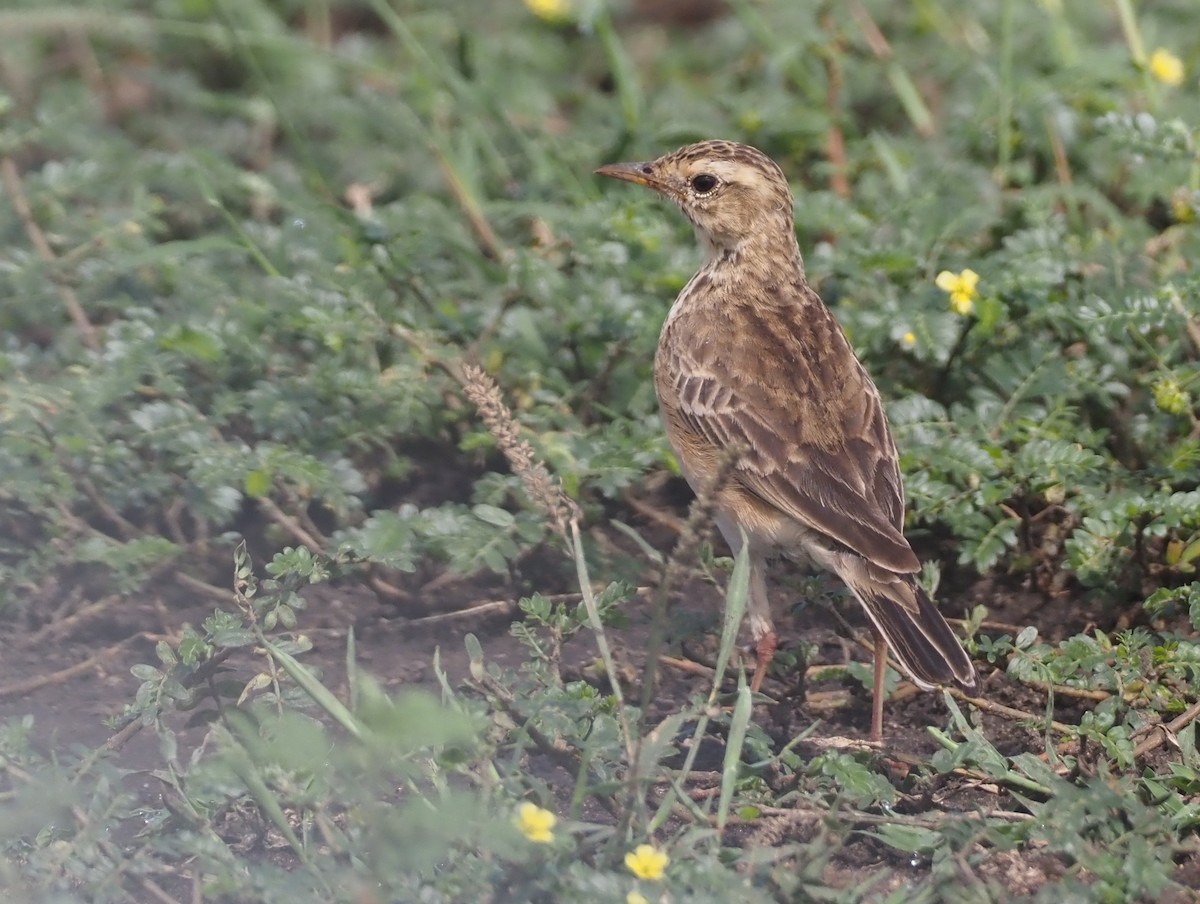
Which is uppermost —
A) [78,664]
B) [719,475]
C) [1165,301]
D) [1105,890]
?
[719,475]

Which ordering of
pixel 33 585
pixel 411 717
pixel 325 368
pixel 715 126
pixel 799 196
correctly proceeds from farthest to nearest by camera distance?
pixel 715 126 < pixel 799 196 < pixel 325 368 < pixel 33 585 < pixel 411 717

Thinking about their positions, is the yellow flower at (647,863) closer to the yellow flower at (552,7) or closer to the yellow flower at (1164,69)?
the yellow flower at (1164,69)

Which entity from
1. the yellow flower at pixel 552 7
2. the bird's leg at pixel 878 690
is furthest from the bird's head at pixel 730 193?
the yellow flower at pixel 552 7

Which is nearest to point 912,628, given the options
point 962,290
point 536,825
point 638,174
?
point 536,825

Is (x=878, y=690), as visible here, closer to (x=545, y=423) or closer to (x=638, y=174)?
(x=545, y=423)

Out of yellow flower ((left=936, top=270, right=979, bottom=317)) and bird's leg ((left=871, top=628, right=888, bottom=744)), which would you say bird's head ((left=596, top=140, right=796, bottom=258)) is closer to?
yellow flower ((left=936, top=270, right=979, bottom=317))

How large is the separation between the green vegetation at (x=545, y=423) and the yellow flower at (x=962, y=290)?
2 centimetres

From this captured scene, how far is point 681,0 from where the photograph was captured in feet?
32.7

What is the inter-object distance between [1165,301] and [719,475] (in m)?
2.68

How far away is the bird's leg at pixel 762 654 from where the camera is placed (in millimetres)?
5035

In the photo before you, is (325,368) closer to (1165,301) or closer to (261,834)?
(261,834)

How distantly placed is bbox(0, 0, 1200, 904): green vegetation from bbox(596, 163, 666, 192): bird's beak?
0.73 feet

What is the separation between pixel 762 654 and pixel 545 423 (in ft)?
4.40

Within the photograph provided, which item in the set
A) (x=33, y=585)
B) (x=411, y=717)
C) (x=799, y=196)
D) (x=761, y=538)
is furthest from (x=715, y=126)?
(x=411, y=717)
